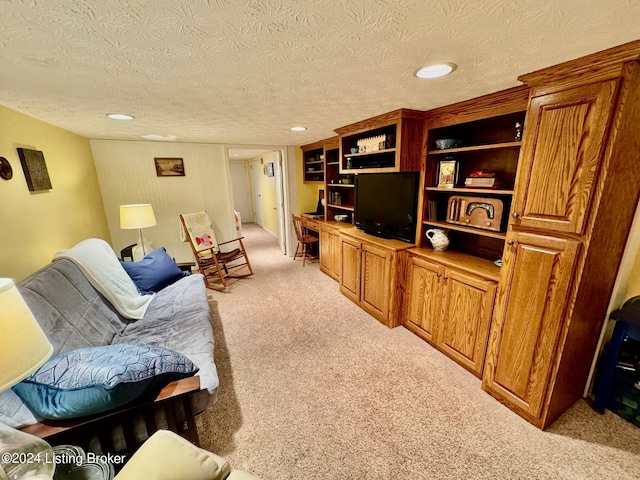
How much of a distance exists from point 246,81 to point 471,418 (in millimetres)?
2390

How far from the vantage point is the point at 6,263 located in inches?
63.5

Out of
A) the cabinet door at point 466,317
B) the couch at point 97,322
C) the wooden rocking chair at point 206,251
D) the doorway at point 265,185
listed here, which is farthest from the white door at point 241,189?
the cabinet door at point 466,317

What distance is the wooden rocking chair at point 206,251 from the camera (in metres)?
3.51

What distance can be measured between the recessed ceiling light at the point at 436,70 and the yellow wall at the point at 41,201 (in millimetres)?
2654

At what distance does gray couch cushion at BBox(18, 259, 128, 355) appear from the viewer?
1.33 meters

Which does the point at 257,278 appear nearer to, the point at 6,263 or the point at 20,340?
the point at 6,263

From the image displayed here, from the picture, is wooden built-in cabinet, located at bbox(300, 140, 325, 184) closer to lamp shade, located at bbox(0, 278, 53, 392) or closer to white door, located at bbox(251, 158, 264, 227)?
white door, located at bbox(251, 158, 264, 227)

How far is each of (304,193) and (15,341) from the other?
13.8ft

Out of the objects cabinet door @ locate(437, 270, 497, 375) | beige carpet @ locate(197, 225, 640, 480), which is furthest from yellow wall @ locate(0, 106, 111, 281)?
cabinet door @ locate(437, 270, 497, 375)

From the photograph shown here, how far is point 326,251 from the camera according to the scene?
3820 mm

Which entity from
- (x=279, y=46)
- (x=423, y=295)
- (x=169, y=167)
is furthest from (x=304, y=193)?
(x=279, y=46)

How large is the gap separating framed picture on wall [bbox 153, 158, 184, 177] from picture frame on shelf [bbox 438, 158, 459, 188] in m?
3.62

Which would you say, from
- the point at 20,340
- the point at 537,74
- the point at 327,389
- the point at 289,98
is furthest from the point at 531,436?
the point at 289,98

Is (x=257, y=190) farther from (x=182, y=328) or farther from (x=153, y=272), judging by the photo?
(x=182, y=328)
